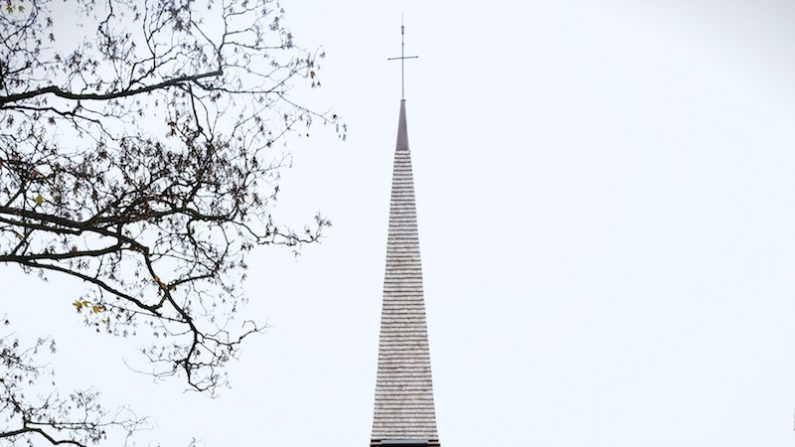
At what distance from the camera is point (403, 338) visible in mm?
40594

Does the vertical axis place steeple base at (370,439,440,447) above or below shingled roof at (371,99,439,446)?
below

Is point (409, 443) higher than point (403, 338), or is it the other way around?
point (403, 338)

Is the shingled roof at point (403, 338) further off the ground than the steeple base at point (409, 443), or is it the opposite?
the shingled roof at point (403, 338)

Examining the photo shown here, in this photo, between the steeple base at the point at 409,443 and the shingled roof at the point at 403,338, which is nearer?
the steeple base at the point at 409,443

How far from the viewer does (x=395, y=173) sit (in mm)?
42531

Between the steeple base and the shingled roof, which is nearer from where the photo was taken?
the steeple base

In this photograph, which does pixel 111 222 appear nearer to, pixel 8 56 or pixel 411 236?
pixel 8 56

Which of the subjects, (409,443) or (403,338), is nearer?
(409,443)

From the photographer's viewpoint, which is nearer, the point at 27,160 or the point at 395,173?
the point at 27,160

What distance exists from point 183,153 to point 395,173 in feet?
97.5

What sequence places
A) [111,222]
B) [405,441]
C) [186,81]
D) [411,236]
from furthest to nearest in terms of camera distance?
[411,236], [405,441], [186,81], [111,222]

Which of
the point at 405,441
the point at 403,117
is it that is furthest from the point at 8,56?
the point at 403,117

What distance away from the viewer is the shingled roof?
129ft

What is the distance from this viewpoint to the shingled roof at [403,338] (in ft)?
129
